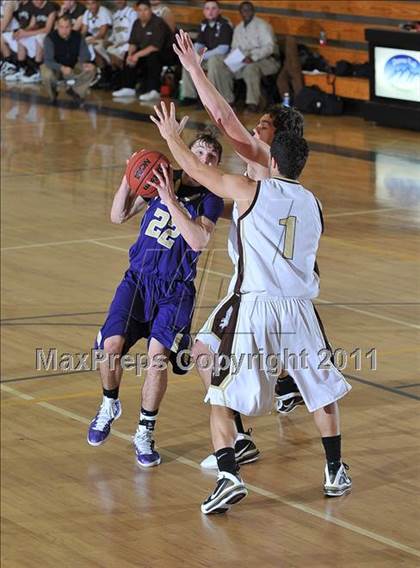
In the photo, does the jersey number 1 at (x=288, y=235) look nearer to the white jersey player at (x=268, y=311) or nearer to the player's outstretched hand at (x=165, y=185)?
the white jersey player at (x=268, y=311)

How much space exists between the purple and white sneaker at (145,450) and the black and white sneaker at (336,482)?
112 cm

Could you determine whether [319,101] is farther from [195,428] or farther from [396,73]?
[195,428]

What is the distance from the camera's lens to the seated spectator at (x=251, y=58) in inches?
802

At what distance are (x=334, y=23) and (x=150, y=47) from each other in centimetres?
333

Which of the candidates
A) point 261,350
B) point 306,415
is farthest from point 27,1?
point 261,350

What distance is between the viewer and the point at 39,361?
31.2ft

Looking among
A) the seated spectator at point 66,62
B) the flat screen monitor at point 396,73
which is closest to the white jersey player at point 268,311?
the flat screen monitor at point 396,73

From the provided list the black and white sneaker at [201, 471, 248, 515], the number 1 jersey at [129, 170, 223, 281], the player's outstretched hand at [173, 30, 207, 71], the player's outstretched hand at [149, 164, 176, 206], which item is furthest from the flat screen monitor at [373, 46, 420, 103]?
the player's outstretched hand at [173, 30, 207, 71]

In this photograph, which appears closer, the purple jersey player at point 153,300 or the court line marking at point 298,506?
the court line marking at point 298,506

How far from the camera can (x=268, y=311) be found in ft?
19.9

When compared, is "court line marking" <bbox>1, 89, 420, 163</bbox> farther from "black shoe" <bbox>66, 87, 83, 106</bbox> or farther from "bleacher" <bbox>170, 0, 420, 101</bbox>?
"bleacher" <bbox>170, 0, 420, 101</bbox>

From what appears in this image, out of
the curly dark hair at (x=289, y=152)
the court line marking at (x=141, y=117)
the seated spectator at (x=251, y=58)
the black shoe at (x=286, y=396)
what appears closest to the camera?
the curly dark hair at (x=289, y=152)

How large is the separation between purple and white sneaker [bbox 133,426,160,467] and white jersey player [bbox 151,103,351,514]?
979 mm

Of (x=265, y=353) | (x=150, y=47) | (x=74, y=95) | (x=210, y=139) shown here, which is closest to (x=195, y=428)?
(x=265, y=353)
